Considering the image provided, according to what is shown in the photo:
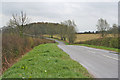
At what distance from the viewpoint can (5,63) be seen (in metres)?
9.98

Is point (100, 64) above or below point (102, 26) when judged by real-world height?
below

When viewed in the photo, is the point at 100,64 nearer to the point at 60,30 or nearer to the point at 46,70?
the point at 46,70

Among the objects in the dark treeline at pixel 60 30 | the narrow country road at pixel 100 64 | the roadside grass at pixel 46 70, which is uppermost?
the dark treeline at pixel 60 30

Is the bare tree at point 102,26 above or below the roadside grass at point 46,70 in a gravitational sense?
above

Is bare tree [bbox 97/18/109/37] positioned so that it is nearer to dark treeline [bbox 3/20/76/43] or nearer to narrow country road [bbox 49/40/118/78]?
dark treeline [bbox 3/20/76/43]

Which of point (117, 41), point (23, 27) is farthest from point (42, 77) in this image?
point (23, 27)

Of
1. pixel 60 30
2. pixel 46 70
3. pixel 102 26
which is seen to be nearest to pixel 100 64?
pixel 46 70

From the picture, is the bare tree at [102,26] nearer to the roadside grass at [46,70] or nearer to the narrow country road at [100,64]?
the narrow country road at [100,64]

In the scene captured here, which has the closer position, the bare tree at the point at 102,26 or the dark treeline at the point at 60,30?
the bare tree at the point at 102,26

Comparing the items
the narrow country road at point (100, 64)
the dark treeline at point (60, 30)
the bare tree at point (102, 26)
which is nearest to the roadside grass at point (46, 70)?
the narrow country road at point (100, 64)

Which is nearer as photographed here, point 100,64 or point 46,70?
point 46,70

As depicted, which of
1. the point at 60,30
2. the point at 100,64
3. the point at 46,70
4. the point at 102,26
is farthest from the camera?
the point at 60,30

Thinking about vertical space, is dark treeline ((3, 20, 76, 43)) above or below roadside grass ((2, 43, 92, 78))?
above

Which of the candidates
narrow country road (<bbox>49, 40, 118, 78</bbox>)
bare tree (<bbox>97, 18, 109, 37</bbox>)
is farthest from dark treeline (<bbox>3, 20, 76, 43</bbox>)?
narrow country road (<bbox>49, 40, 118, 78</bbox>)
